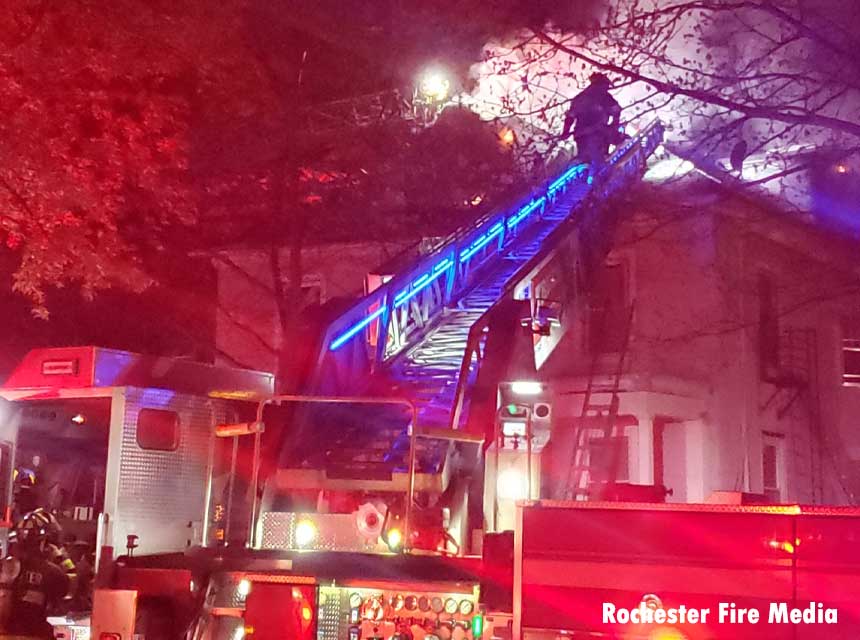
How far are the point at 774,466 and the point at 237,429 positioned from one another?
538 inches

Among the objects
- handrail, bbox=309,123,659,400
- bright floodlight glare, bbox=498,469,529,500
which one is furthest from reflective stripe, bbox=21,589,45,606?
bright floodlight glare, bbox=498,469,529,500

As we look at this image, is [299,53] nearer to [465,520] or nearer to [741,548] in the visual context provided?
[465,520]

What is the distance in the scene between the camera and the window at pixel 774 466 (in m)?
18.7

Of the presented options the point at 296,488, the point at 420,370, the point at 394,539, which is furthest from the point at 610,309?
the point at 394,539

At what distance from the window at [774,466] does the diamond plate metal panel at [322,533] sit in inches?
514

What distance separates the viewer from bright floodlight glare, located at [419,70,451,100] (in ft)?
56.0

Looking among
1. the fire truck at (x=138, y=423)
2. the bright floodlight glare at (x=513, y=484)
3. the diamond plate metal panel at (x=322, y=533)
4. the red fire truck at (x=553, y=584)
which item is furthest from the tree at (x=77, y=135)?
the bright floodlight glare at (x=513, y=484)

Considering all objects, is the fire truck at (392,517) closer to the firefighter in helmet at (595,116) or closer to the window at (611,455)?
the firefighter in helmet at (595,116)

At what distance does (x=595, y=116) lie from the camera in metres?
16.0

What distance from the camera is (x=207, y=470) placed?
813 cm

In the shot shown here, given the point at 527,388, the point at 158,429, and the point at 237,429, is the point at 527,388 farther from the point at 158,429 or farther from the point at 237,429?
the point at 158,429

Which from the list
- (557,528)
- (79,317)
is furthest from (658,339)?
(557,528)

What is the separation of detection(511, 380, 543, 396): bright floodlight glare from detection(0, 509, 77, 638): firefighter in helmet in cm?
389

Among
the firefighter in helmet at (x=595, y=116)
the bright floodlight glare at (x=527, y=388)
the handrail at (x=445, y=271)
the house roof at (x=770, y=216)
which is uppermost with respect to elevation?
the firefighter in helmet at (x=595, y=116)
